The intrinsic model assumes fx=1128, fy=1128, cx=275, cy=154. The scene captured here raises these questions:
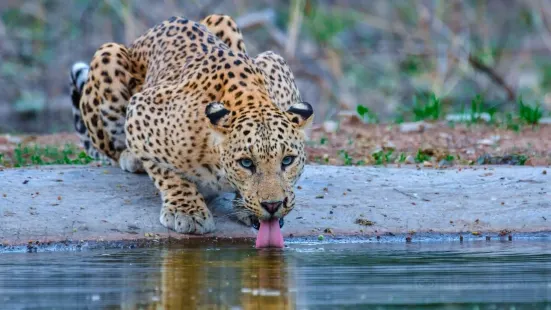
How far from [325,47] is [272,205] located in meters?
11.7

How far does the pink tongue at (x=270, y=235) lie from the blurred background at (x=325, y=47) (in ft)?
28.9

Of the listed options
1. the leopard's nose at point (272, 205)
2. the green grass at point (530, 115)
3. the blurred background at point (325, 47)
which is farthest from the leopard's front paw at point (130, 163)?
the blurred background at point (325, 47)

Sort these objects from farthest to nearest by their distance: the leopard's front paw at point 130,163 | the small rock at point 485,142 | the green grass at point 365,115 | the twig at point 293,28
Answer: the twig at point 293,28 → the green grass at point 365,115 → the small rock at point 485,142 → the leopard's front paw at point 130,163

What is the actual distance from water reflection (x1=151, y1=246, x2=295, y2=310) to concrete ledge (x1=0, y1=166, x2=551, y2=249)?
2.45ft

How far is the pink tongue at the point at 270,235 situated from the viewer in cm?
685

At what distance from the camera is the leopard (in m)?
6.84

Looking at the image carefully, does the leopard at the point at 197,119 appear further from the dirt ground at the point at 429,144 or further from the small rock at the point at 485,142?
the small rock at the point at 485,142

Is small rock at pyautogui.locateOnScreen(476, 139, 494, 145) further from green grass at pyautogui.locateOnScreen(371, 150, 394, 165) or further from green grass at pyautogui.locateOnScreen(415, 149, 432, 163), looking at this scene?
Result: green grass at pyautogui.locateOnScreen(371, 150, 394, 165)

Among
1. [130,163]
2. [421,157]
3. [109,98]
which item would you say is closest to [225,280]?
[130,163]

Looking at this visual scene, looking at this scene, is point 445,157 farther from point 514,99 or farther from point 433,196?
point 514,99

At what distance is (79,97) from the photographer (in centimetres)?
975

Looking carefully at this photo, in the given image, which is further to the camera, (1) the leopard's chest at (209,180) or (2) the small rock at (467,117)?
(2) the small rock at (467,117)

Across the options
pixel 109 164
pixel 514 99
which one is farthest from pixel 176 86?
pixel 514 99

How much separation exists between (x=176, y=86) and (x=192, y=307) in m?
3.49
